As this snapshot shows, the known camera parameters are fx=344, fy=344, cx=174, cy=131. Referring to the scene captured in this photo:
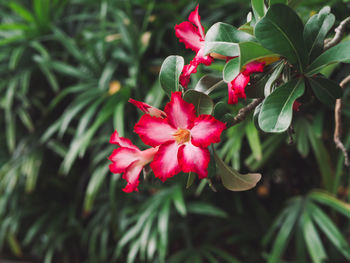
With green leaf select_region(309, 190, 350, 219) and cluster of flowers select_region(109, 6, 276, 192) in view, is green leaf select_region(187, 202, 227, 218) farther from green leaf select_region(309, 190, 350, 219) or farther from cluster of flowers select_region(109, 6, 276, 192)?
cluster of flowers select_region(109, 6, 276, 192)

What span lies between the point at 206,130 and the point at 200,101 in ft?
0.10

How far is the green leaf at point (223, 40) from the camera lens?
0.24 meters

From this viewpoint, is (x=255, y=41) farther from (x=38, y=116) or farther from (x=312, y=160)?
(x=38, y=116)

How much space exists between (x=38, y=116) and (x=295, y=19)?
146cm

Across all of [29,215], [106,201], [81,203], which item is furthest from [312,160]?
[29,215]

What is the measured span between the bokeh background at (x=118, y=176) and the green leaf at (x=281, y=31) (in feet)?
1.93

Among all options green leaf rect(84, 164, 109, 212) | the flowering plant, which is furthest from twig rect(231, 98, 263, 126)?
green leaf rect(84, 164, 109, 212)

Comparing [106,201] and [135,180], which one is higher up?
[135,180]

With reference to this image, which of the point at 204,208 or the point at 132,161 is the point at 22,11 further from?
the point at 132,161

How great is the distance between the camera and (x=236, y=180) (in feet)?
0.87

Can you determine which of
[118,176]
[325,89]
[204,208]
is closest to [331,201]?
[204,208]

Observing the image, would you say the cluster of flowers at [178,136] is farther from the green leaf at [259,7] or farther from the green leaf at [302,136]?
the green leaf at [302,136]

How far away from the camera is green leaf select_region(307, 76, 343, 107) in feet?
0.86

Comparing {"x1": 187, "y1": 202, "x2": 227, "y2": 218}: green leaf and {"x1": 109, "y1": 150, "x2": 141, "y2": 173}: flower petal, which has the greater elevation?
{"x1": 109, "y1": 150, "x2": 141, "y2": 173}: flower petal
